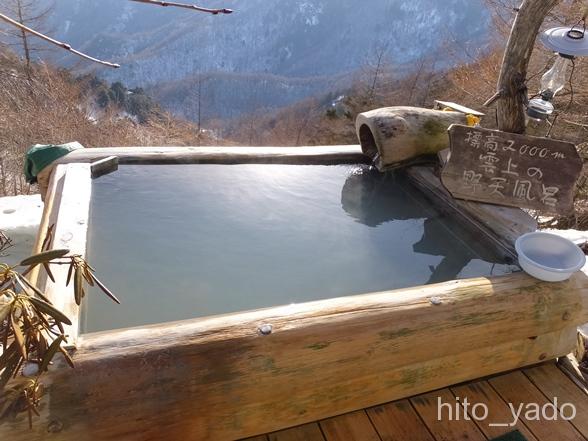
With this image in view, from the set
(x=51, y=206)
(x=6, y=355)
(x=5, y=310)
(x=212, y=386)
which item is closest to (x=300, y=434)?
(x=212, y=386)

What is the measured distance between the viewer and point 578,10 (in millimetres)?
6895

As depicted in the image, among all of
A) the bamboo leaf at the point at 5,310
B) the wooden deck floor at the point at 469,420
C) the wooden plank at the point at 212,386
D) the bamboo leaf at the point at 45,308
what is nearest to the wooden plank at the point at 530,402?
the wooden deck floor at the point at 469,420

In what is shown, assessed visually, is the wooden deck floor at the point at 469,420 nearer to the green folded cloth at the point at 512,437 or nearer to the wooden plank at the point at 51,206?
the green folded cloth at the point at 512,437

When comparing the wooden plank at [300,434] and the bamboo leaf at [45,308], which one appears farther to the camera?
the wooden plank at [300,434]

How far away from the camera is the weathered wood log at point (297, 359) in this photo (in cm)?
148

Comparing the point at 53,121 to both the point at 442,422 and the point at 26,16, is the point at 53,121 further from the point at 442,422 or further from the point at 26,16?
the point at 442,422

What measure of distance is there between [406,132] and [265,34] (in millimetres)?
53101

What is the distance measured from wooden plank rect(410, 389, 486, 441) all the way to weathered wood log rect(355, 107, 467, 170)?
6.48 ft

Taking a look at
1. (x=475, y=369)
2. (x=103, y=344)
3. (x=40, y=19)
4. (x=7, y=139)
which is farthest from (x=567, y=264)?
(x=40, y=19)

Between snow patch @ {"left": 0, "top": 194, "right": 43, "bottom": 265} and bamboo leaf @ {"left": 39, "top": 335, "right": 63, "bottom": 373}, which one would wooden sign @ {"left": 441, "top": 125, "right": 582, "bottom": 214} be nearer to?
bamboo leaf @ {"left": 39, "top": 335, "right": 63, "bottom": 373}

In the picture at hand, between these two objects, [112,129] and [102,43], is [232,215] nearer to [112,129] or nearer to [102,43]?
[112,129]

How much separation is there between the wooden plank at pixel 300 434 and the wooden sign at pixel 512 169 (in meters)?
1.68

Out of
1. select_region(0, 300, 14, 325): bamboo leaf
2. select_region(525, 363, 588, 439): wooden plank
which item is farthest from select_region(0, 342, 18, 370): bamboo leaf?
select_region(525, 363, 588, 439): wooden plank

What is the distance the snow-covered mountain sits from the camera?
44.8 meters
